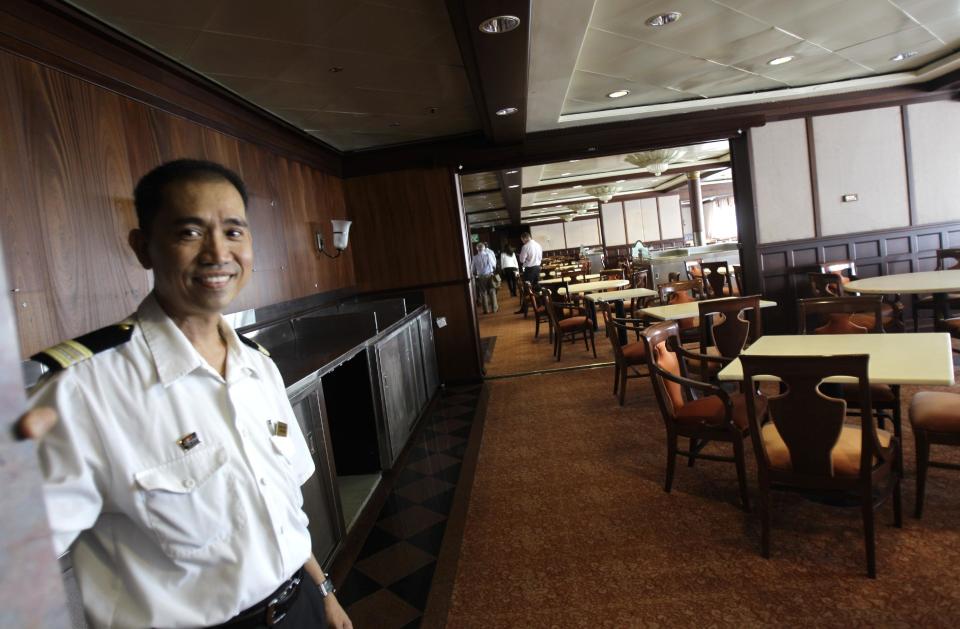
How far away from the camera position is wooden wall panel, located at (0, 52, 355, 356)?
7.32 ft

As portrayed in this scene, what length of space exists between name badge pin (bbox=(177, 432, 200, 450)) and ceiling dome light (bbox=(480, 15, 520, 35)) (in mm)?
2758

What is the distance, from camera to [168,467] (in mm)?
886

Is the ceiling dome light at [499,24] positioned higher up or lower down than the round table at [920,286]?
higher up

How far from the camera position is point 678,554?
8.20 ft

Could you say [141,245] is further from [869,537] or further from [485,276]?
[485,276]

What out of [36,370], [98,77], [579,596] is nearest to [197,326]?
[36,370]

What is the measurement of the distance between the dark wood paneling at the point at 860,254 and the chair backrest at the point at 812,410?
4777mm

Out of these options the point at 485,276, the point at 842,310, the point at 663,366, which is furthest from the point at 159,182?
the point at 485,276

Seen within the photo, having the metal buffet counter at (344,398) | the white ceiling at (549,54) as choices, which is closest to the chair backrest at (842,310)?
the white ceiling at (549,54)

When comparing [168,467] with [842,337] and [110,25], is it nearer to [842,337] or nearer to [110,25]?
[110,25]

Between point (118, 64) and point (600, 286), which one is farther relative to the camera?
point (600, 286)

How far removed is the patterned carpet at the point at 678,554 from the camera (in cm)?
209

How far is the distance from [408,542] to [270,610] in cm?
207

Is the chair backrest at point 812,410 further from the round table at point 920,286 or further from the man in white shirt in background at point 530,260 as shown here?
the man in white shirt in background at point 530,260
